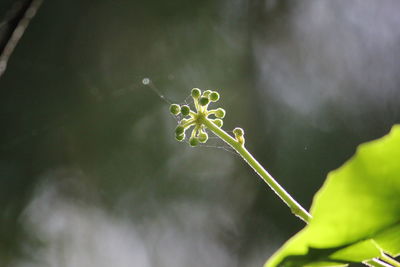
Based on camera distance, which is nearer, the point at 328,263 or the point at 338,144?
the point at 328,263

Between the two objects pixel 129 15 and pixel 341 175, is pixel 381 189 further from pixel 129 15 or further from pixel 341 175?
pixel 129 15

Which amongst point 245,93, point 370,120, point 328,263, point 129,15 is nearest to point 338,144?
point 370,120

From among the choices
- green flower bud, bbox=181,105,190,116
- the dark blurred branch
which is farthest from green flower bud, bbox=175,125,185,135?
the dark blurred branch

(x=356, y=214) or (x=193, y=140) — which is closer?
(x=356, y=214)

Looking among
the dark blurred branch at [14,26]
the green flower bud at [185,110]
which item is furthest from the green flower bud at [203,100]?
the dark blurred branch at [14,26]

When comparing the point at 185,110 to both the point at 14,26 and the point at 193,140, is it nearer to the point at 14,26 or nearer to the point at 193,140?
the point at 193,140

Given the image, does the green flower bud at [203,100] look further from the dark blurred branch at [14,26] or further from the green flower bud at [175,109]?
the dark blurred branch at [14,26]

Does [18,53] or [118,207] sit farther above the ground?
[18,53]

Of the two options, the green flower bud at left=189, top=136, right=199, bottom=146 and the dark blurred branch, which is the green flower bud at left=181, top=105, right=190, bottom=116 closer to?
the green flower bud at left=189, top=136, right=199, bottom=146

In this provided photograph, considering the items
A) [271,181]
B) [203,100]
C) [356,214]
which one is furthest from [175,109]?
[356,214]
